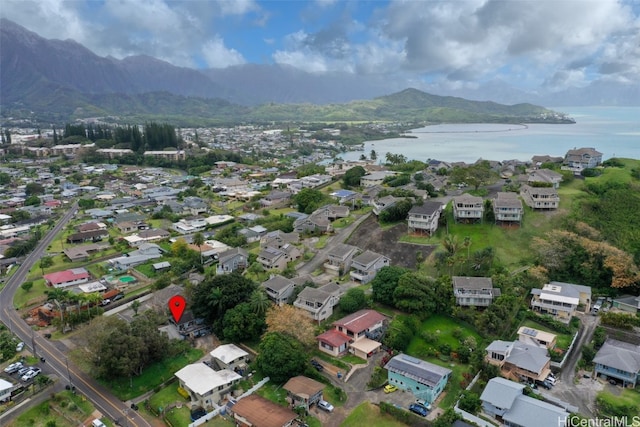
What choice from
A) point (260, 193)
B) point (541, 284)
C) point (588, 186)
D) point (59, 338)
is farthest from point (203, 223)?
point (588, 186)

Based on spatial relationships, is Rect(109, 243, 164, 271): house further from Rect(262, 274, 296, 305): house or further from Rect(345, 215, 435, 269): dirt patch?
Rect(345, 215, 435, 269): dirt patch

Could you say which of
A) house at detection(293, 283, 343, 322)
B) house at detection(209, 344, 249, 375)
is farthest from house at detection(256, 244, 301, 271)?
house at detection(209, 344, 249, 375)

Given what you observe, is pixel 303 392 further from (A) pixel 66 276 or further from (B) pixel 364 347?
(A) pixel 66 276

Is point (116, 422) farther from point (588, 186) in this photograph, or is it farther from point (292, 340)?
point (588, 186)

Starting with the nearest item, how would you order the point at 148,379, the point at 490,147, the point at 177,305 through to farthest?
the point at 148,379 < the point at 177,305 < the point at 490,147

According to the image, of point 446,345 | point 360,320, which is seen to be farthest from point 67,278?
point 446,345

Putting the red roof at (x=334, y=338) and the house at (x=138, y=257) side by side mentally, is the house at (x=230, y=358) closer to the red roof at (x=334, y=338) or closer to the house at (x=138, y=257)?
the red roof at (x=334, y=338)
